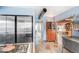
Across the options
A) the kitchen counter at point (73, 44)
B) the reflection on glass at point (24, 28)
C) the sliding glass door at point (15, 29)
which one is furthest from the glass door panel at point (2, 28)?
the kitchen counter at point (73, 44)

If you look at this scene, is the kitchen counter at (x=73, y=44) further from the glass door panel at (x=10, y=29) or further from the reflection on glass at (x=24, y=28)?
the glass door panel at (x=10, y=29)

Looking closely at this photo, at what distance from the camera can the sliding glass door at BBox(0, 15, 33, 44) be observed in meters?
4.38

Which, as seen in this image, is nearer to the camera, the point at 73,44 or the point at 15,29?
the point at 73,44

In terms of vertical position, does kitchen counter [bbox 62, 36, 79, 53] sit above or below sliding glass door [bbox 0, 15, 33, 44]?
below

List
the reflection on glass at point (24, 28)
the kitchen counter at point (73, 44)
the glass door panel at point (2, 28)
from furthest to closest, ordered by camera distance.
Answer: the reflection on glass at point (24, 28) → the glass door panel at point (2, 28) → the kitchen counter at point (73, 44)

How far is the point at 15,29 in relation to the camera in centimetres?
442

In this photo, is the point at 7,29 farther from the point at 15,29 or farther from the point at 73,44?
the point at 73,44

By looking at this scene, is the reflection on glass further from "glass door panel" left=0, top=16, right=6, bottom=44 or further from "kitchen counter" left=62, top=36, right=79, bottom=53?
"kitchen counter" left=62, top=36, right=79, bottom=53

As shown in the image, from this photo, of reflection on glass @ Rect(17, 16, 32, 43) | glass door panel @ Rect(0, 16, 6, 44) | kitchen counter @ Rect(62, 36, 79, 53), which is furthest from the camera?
reflection on glass @ Rect(17, 16, 32, 43)

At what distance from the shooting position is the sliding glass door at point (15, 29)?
172 inches

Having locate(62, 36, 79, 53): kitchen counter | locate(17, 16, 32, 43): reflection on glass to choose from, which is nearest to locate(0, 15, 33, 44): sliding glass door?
locate(17, 16, 32, 43): reflection on glass

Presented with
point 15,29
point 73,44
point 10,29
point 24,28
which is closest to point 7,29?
point 10,29

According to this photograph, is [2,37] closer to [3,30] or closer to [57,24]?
[3,30]

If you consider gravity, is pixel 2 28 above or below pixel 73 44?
above
